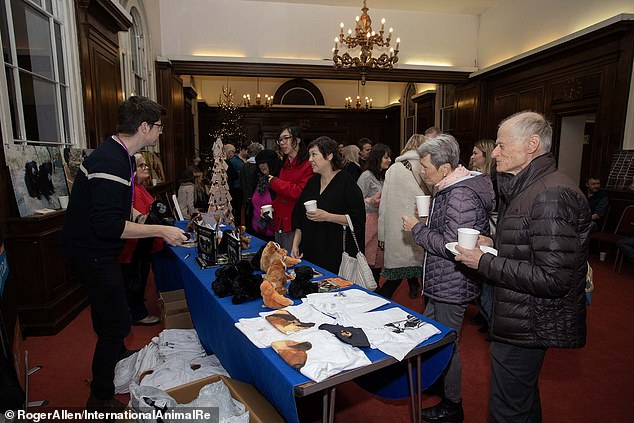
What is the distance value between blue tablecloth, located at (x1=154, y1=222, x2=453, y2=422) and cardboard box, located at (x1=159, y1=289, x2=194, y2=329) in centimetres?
41

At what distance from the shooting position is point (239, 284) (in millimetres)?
1925

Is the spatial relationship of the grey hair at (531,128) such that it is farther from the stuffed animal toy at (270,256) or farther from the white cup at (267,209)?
the white cup at (267,209)

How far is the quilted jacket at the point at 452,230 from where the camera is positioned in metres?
1.85

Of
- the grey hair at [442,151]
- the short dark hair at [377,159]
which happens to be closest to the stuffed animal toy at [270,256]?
the grey hair at [442,151]

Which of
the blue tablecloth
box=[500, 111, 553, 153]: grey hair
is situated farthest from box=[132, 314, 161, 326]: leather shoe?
box=[500, 111, 553, 153]: grey hair

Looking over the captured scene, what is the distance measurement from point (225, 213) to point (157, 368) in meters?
2.05

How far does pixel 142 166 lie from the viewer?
3.69m

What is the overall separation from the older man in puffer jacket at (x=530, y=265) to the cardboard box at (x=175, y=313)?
90.8 inches

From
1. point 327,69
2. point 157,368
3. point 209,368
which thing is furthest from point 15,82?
point 327,69

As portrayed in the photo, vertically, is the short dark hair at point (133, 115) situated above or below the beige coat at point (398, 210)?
above

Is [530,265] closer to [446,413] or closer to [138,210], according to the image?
[446,413]

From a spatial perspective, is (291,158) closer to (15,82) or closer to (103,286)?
(103,286)

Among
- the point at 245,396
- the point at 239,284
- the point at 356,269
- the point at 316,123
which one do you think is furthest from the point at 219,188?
the point at 316,123

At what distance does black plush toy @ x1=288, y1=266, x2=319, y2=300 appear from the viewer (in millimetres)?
1932
